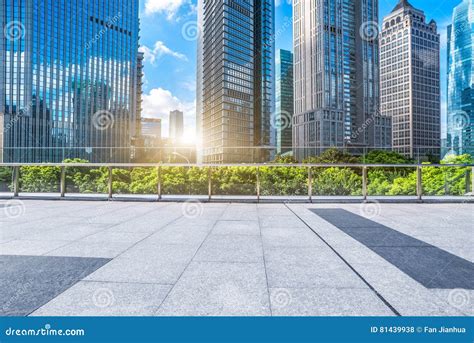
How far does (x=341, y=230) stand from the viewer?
4820 mm

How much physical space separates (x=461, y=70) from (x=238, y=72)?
9299 cm

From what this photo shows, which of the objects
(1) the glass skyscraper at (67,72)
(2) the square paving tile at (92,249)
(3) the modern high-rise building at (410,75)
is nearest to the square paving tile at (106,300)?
(2) the square paving tile at (92,249)

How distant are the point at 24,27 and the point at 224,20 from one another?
81.5 meters

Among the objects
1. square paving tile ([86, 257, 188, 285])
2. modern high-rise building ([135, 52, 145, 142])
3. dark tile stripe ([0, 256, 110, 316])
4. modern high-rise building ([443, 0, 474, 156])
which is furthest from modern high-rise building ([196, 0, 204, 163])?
square paving tile ([86, 257, 188, 285])

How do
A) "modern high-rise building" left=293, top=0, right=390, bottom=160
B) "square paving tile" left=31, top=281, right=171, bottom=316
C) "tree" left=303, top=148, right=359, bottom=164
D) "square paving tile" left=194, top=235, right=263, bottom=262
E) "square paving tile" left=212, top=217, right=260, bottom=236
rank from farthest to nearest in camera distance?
"modern high-rise building" left=293, top=0, right=390, bottom=160 < "tree" left=303, top=148, right=359, bottom=164 < "square paving tile" left=212, top=217, right=260, bottom=236 < "square paving tile" left=194, top=235, right=263, bottom=262 < "square paving tile" left=31, top=281, right=171, bottom=316

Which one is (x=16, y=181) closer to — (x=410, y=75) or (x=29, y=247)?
(x=29, y=247)

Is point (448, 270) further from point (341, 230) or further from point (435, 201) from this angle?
point (435, 201)

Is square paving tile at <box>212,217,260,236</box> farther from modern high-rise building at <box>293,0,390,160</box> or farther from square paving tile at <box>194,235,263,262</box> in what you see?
modern high-rise building at <box>293,0,390,160</box>

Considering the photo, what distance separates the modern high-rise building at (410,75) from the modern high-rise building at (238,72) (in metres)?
61.7

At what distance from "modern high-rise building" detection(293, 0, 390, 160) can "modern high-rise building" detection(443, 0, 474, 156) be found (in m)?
28.7

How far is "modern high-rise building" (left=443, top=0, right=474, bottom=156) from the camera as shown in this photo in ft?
198

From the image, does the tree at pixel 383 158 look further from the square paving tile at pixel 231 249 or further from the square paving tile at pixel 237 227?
the square paving tile at pixel 231 249
